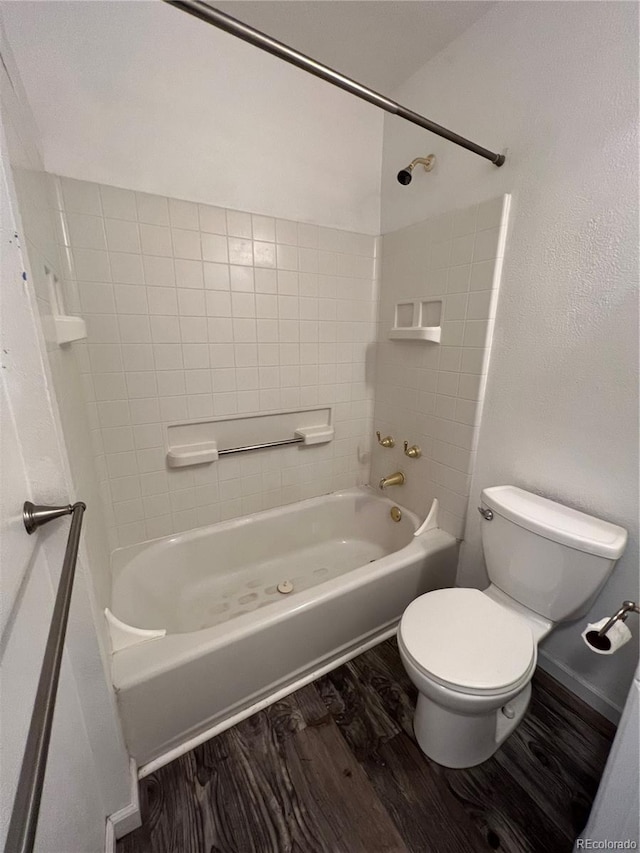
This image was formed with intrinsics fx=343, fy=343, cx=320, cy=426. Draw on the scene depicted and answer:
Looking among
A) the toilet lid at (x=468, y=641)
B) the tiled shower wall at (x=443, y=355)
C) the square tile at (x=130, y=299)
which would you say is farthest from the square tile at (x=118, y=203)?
the toilet lid at (x=468, y=641)

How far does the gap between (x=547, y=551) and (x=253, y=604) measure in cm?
126

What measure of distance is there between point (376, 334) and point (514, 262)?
804 mm

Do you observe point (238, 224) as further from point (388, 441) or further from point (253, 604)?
point (253, 604)

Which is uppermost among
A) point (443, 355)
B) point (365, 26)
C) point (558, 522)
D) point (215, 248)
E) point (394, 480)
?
point (365, 26)

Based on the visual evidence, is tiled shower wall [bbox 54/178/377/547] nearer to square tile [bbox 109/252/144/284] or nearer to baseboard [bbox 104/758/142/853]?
square tile [bbox 109/252/144/284]

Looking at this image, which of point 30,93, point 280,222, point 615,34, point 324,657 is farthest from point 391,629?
point 30,93

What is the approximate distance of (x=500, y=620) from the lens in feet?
3.58

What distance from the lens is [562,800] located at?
1.01 metres

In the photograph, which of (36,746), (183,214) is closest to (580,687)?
(36,746)

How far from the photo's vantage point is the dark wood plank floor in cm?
93

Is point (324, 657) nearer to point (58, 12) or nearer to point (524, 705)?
point (524, 705)

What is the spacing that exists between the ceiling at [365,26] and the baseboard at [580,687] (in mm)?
2424

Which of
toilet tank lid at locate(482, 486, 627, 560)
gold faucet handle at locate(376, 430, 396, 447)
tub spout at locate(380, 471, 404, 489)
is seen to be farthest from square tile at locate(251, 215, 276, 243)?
toilet tank lid at locate(482, 486, 627, 560)

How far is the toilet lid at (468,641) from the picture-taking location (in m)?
0.93
